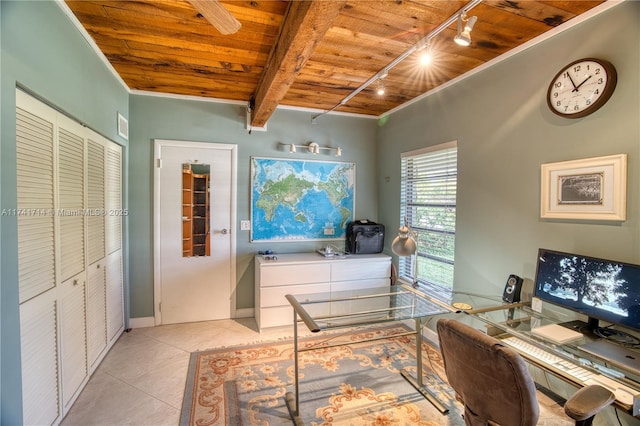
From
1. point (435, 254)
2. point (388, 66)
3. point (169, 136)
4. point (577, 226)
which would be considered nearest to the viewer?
point (577, 226)

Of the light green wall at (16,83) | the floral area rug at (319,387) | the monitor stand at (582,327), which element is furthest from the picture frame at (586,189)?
the light green wall at (16,83)

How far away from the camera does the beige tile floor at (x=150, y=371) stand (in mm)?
1981

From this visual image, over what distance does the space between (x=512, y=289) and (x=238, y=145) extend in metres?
3.13

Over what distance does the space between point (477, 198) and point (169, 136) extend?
10.8 feet

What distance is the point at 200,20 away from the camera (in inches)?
75.9

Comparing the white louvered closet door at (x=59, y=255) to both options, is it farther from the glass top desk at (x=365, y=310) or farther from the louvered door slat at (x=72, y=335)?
the glass top desk at (x=365, y=310)

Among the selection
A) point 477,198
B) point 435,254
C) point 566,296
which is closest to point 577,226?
point 566,296

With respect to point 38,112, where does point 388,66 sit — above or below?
above

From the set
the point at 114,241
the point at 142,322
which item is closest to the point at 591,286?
the point at 114,241

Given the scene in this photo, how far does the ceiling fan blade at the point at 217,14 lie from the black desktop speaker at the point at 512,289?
96.1 inches

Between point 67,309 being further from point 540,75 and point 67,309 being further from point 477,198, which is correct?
point 540,75

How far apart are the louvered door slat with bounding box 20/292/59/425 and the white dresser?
5.70 feet

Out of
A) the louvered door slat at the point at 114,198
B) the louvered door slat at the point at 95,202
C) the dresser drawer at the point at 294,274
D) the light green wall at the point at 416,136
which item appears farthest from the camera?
the dresser drawer at the point at 294,274

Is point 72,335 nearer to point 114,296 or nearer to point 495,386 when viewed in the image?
point 114,296
